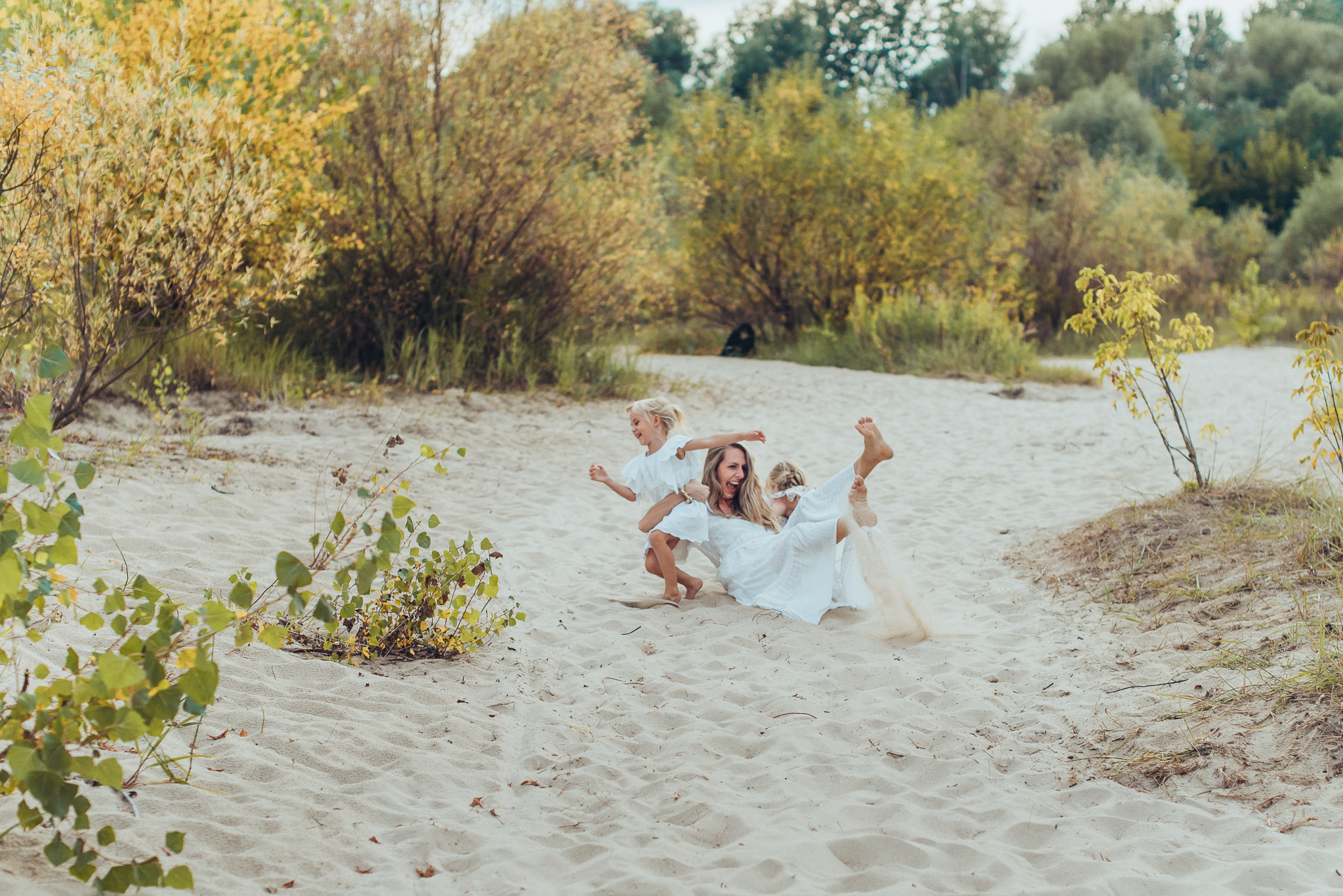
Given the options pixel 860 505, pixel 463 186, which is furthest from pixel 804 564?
pixel 463 186

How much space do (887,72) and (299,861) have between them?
48.6 metres

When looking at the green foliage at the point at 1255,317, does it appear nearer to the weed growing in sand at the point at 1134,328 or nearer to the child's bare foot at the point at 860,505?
the weed growing in sand at the point at 1134,328

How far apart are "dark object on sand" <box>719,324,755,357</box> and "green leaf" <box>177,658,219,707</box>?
14028mm

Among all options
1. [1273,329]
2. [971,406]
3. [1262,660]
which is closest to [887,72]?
[1273,329]

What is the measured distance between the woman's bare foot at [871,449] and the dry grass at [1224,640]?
47.9 inches

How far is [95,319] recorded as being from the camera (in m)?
5.58

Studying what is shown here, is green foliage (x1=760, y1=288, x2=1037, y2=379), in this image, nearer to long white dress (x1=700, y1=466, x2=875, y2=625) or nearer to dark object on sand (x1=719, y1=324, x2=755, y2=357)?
dark object on sand (x1=719, y1=324, x2=755, y2=357)

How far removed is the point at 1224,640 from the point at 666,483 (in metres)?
2.48

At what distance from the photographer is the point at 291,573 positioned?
2.15m

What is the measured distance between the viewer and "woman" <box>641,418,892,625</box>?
466 centimetres

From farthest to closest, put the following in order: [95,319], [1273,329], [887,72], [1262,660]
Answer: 1. [887,72]
2. [1273,329]
3. [95,319]
4. [1262,660]

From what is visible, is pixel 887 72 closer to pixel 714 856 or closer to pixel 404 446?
pixel 404 446

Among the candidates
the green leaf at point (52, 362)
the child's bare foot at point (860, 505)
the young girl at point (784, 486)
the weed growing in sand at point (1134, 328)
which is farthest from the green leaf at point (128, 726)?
the weed growing in sand at point (1134, 328)

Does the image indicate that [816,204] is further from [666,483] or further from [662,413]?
[666,483]
